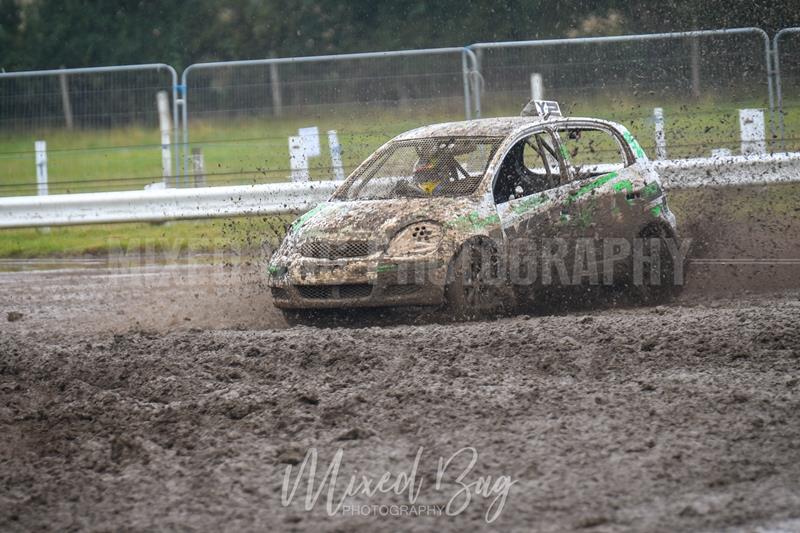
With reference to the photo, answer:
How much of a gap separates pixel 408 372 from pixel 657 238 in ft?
12.0

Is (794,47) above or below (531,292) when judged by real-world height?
above

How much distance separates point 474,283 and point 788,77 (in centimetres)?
726

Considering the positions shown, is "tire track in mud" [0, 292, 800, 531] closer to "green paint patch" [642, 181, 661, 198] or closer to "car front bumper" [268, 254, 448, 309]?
"car front bumper" [268, 254, 448, 309]

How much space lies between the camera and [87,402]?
608 centimetres

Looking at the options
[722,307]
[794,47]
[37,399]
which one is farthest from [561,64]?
[37,399]

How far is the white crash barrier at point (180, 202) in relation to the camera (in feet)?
43.1

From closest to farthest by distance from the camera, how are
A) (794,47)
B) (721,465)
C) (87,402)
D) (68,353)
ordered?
(721,465), (87,402), (68,353), (794,47)

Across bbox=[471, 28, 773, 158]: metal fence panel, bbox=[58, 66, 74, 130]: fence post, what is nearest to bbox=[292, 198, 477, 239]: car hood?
bbox=[471, 28, 773, 158]: metal fence panel

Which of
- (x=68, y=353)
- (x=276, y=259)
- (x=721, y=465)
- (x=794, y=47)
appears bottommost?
(x=721, y=465)

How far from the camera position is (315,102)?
1444cm

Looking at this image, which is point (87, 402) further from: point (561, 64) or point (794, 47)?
point (794, 47)

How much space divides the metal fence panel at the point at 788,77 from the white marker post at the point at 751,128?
250 mm

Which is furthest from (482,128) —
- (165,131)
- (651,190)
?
(165,131)

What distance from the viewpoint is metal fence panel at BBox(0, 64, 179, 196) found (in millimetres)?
14734
